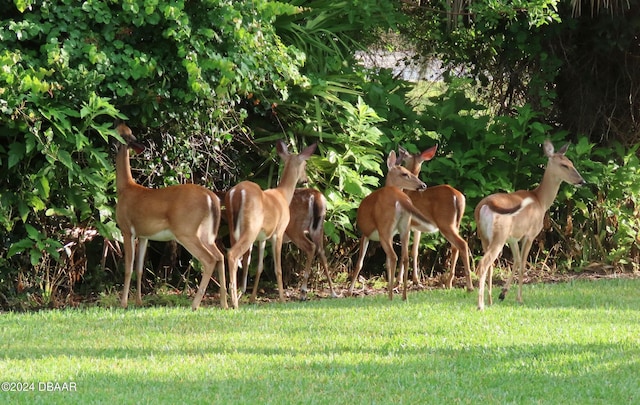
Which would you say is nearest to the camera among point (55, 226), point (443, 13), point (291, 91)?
point (55, 226)

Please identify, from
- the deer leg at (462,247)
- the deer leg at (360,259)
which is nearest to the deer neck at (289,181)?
the deer leg at (360,259)

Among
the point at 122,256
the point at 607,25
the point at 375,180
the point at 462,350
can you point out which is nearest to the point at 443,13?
the point at 607,25

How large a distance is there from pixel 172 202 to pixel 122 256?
5.81 feet

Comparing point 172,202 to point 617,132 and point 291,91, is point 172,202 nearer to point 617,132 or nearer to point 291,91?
point 291,91

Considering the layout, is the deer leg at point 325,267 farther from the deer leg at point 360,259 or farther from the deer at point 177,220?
the deer at point 177,220

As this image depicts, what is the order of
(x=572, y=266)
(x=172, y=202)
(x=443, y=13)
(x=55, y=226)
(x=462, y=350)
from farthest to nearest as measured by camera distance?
(x=443, y=13)
(x=572, y=266)
(x=55, y=226)
(x=172, y=202)
(x=462, y=350)

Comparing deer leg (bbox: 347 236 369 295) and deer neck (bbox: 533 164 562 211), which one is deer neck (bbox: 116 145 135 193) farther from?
deer neck (bbox: 533 164 562 211)

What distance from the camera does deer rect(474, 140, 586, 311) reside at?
1040 cm

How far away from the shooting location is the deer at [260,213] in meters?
10.5

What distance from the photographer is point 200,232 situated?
34.2 ft

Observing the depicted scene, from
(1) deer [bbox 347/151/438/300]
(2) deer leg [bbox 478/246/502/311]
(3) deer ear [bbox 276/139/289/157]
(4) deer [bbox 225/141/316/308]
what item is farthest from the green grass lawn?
(3) deer ear [bbox 276/139/289/157]

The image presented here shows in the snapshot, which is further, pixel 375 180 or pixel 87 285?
pixel 375 180

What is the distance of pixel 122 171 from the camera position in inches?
420

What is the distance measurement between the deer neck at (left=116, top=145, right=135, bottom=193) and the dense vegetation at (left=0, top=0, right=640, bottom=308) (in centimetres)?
23
